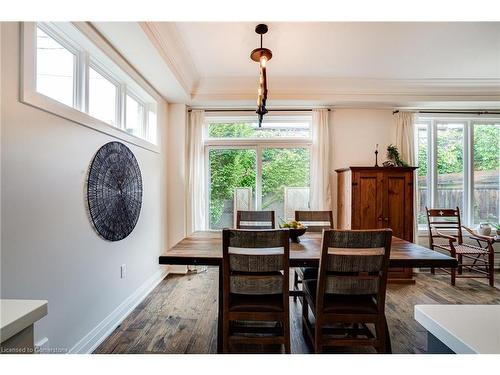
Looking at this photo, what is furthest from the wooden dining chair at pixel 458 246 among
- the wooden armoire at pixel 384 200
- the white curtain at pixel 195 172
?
the white curtain at pixel 195 172

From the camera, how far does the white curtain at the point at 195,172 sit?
12.9 ft

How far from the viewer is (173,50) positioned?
2.64 m

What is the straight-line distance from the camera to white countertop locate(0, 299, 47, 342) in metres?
0.56

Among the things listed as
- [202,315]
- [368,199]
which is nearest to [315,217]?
[368,199]

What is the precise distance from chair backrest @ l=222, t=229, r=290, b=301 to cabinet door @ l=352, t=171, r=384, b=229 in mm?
2179

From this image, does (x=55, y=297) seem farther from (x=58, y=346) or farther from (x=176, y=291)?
(x=176, y=291)

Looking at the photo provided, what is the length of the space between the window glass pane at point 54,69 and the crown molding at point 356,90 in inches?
76.1

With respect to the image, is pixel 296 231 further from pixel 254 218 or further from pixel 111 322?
pixel 111 322

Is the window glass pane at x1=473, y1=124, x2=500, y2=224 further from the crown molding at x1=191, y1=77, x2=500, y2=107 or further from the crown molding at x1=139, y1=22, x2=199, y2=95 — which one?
the crown molding at x1=139, y1=22, x2=199, y2=95

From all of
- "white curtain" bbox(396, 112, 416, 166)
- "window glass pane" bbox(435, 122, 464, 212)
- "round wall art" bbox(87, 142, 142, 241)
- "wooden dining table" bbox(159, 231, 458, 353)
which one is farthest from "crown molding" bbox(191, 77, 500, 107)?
"wooden dining table" bbox(159, 231, 458, 353)

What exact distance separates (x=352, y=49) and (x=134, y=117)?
106 inches

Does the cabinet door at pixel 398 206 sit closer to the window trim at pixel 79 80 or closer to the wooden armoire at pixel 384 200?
the wooden armoire at pixel 384 200

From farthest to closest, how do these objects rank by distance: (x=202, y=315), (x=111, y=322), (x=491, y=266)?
(x=491, y=266) → (x=202, y=315) → (x=111, y=322)

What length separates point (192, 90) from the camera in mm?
3686
